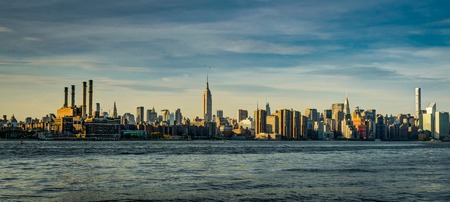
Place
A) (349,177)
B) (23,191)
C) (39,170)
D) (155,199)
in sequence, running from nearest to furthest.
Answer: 1. (155,199)
2. (23,191)
3. (349,177)
4. (39,170)

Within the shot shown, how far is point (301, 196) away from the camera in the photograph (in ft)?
165

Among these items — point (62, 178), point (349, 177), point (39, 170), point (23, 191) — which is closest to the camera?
point (23, 191)

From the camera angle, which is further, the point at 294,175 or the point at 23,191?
the point at 294,175

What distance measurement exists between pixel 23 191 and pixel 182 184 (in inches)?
608

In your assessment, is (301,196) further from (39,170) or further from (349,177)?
(39,170)

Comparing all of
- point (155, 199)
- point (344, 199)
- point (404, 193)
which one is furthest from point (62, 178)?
point (404, 193)

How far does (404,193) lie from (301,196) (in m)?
10.4

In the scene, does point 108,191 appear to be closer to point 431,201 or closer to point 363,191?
point 363,191

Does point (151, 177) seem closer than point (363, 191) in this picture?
No

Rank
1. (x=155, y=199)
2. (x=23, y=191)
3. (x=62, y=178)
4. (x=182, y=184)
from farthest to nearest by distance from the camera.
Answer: (x=62, y=178) → (x=182, y=184) → (x=23, y=191) → (x=155, y=199)

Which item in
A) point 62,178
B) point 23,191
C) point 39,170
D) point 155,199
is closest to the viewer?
point 155,199

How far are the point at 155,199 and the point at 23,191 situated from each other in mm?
12967

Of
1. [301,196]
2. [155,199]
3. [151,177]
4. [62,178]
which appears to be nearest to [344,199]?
[301,196]

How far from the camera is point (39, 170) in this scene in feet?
251
